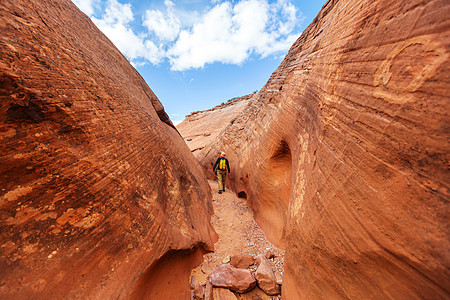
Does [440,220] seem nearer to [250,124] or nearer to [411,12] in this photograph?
[411,12]

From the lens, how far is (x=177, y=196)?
10.8 ft

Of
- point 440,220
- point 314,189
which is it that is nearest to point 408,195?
point 440,220

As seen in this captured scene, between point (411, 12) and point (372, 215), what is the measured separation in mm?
1543

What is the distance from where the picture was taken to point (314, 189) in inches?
87.1

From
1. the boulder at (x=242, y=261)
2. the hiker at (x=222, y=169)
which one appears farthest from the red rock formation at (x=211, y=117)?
the boulder at (x=242, y=261)

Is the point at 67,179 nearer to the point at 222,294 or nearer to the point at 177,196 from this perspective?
the point at 177,196

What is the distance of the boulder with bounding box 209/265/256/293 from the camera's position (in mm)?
2479

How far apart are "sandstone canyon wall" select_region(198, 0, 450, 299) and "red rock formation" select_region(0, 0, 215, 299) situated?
2056 millimetres

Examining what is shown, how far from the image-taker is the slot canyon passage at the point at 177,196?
114 cm

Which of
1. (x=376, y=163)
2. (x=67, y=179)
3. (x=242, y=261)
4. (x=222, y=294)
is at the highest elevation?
(x=67, y=179)

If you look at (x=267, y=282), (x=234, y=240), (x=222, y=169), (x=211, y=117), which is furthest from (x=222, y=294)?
(x=211, y=117)

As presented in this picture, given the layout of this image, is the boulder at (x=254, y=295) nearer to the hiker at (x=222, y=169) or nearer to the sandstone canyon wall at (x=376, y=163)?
the sandstone canyon wall at (x=376, y=163)

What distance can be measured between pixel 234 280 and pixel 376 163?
2417 millimetres

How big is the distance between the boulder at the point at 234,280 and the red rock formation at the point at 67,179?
49cm
